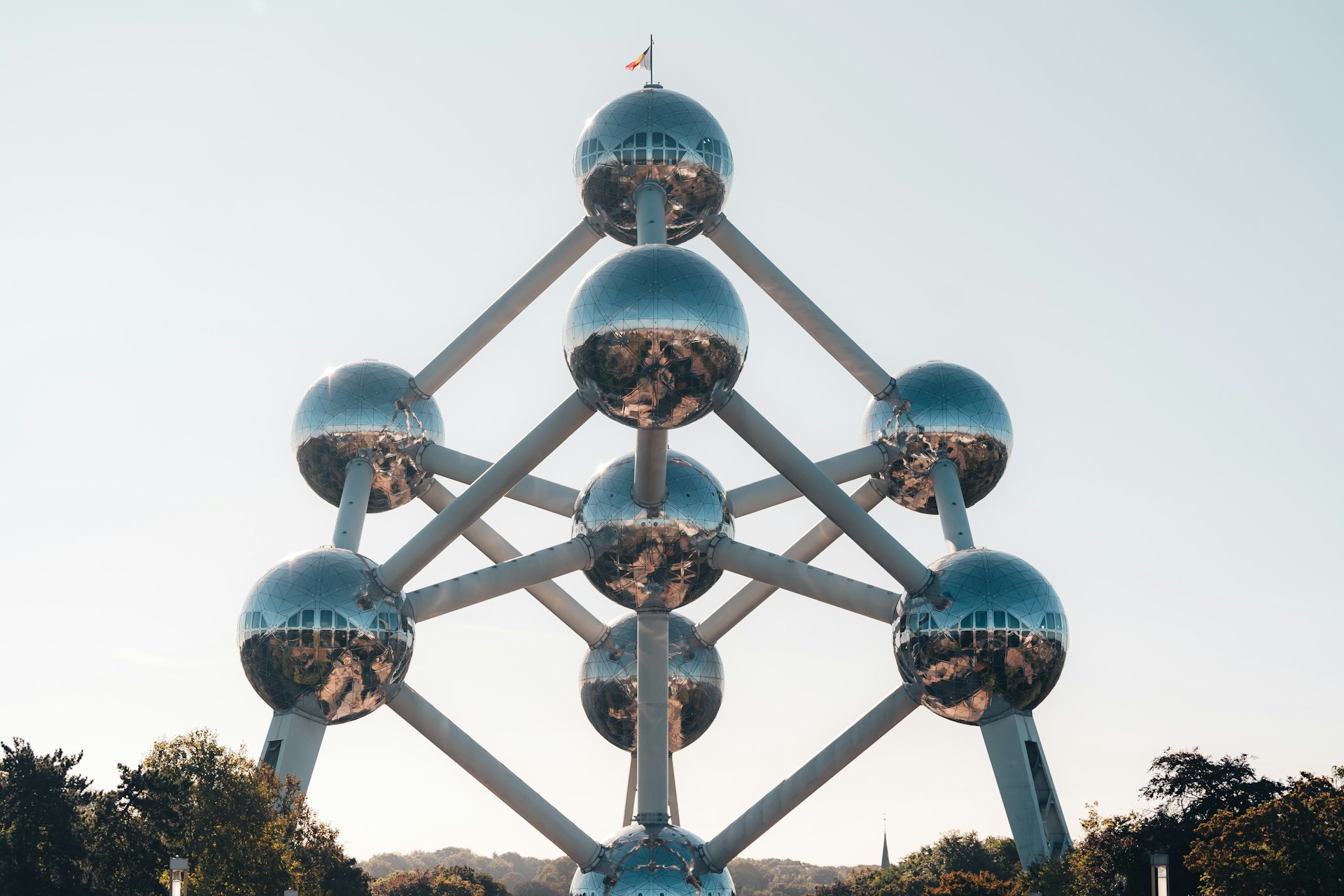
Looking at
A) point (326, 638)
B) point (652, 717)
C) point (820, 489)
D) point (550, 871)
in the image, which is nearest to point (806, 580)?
point (820, 489)

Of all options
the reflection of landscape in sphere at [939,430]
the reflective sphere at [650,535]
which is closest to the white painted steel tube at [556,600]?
the reflective sphere at [650,535]

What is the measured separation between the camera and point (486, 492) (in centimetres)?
2019

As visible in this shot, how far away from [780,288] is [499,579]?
703 cm

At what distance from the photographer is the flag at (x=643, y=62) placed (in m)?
25.0

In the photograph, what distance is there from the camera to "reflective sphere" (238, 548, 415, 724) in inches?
797

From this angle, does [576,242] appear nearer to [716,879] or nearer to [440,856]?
[716,879]

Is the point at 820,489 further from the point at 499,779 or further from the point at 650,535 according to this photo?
the point at 499,779

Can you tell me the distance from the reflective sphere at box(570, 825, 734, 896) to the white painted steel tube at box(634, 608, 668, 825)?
0.33 metres

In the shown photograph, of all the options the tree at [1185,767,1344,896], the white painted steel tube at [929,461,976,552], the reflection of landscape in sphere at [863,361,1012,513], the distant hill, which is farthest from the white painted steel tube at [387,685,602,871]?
the distant hill

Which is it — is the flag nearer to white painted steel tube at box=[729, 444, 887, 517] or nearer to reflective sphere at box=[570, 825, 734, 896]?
white painted steel tube at box=[729, 444, 887, 517]

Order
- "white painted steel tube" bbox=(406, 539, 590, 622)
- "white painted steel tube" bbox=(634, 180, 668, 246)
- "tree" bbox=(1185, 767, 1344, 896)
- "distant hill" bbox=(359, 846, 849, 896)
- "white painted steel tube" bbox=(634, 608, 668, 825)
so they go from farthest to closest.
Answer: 1. "distant hill" bbox=(359, 846, 849, 896)
2. "tree" bbox=(1185, 767, 1344, 896)
3. "white painted steel tube" bbox=(634, 180, 668, 246)
4. "white painted steel tube" bbox=(634, 608, 668, 825)
5. "white painted steel tube" bbox=(406, 539, 590, 622)

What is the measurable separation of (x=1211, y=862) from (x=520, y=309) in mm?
19222

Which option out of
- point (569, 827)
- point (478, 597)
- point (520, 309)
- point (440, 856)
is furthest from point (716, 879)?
point (440, 856)

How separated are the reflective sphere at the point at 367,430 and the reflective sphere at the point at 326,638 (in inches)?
180
